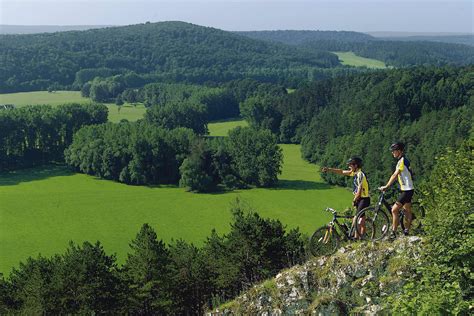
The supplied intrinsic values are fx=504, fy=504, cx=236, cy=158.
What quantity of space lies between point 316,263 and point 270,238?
56.7 ft

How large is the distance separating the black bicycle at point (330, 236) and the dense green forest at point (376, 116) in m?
61.9

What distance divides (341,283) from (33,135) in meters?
101

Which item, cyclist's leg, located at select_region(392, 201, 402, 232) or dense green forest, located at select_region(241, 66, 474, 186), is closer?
cyclist's leg, located at select_region(392, 201, 402, 232)

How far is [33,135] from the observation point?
10669 centimetres

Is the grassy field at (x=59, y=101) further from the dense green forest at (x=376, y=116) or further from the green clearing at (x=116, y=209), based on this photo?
the green clearing at (x=116, y=209)

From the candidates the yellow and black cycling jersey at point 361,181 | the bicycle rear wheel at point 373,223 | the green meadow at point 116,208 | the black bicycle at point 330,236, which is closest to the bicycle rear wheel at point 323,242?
the black bicycle at point 330,236

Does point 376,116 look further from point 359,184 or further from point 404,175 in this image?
point 404,175

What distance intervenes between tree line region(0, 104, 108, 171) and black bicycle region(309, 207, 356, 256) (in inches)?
3692

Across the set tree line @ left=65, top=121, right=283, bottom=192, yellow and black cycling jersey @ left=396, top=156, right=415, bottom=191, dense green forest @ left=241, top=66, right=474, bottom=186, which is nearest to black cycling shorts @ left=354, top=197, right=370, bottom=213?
yellow and black cycling jersey @ left=396, top=156, right=415, bottom=191

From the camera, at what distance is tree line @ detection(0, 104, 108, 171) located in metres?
103

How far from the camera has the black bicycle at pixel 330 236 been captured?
18969 mm

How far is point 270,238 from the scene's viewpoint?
3606 cm

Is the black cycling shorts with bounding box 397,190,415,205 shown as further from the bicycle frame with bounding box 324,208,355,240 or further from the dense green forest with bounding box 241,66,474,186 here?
the dense green forest with bounding box 241,66,474,186

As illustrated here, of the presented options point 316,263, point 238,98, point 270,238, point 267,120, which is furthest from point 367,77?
point 316,263
